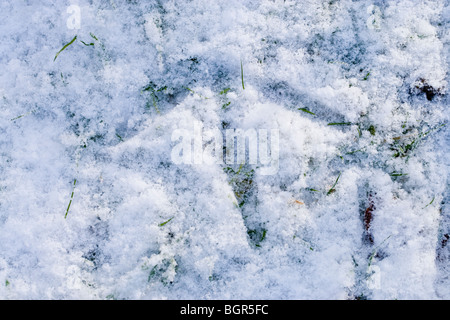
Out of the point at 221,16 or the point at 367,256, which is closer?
the point at 367,256

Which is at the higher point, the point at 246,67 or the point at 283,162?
the point at 246,67

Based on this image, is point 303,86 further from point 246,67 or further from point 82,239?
point 82,239

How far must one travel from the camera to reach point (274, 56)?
73.8 inches

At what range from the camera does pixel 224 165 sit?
1789 mm

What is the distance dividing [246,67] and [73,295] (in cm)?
134

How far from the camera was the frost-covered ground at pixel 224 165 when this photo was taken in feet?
5.63

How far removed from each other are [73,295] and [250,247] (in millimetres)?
824

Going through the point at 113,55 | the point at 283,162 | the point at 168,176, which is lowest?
the point at 168,176

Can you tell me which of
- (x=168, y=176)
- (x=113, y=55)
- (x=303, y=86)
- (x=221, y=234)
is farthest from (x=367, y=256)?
(x=113, y=55)

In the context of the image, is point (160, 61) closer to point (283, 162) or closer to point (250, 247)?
point (283, 162)

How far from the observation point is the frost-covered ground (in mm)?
1715
